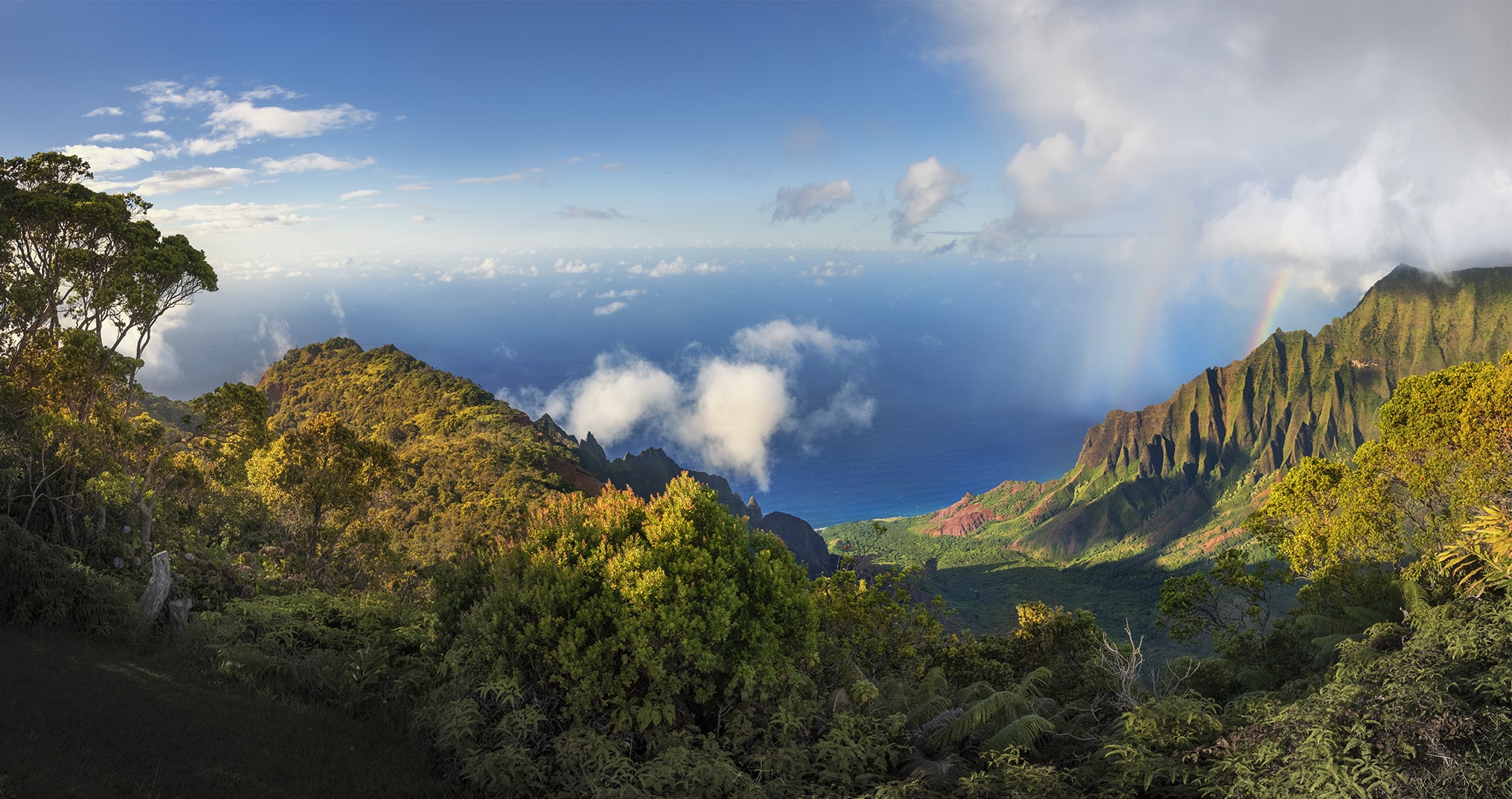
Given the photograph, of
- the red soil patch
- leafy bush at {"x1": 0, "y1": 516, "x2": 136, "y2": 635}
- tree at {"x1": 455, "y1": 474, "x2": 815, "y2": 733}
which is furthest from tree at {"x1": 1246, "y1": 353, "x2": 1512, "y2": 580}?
the red soil patch

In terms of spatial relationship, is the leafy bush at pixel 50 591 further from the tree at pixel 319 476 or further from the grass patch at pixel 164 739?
the tree at pixel 319 476

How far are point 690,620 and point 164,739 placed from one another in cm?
683

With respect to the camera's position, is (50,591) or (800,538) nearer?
(50,591)

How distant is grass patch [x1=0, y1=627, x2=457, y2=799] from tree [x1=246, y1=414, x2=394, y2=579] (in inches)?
479

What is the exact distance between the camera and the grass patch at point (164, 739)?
834cm

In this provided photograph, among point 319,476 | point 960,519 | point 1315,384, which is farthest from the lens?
point 1315,384

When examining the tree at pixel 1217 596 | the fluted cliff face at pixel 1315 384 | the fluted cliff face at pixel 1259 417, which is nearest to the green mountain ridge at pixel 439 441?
the tree at pixel 1217 596

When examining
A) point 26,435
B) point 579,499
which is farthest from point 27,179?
point 579,499

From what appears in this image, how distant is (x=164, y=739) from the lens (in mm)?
9461

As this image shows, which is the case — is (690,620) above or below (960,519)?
below

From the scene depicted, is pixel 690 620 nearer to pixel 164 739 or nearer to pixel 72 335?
pixel 164 739

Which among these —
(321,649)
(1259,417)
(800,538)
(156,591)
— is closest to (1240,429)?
(1259,417)

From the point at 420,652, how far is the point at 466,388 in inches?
1919

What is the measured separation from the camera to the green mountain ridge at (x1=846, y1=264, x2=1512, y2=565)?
164 metres
